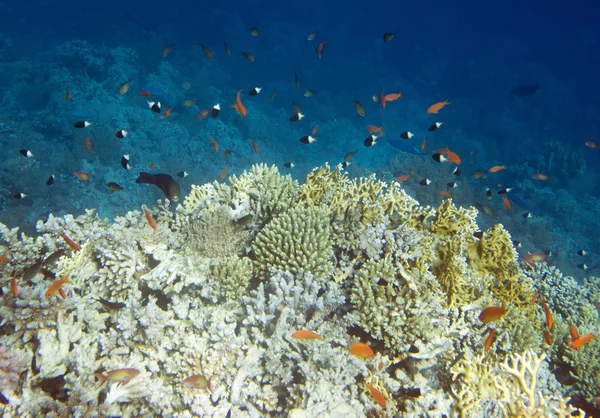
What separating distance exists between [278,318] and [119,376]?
1617mm

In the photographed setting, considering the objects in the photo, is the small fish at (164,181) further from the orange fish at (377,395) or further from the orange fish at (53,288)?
the orange fish at (377,395)

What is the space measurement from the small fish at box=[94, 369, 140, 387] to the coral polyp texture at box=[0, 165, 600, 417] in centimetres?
2

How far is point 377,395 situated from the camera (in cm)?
294

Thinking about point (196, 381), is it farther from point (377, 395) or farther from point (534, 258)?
point (534, 258)

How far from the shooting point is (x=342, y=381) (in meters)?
3.11

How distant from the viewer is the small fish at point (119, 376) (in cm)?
288

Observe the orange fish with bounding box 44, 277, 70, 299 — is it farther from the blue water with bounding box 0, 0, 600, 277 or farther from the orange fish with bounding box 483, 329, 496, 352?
the blue water with bounding box 0, 0, 600, 277

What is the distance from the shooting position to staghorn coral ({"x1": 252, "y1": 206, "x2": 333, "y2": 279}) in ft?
12.2

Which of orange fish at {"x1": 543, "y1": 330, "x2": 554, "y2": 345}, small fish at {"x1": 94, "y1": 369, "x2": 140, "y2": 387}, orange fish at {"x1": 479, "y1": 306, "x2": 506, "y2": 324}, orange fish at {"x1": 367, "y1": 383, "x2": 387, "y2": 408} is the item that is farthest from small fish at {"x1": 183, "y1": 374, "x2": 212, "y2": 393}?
orange fish at {"x1": 543, "y1": 330, "x2": 554, "y2": 345}

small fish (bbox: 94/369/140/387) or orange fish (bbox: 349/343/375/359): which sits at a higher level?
orange fish (bbox: 349/343/375/359)

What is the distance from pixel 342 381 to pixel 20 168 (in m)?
15.3

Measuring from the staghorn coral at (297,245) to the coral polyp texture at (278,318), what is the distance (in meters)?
0.03

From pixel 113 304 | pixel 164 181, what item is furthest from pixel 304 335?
pixel 164 181

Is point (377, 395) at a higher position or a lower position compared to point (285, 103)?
lower
